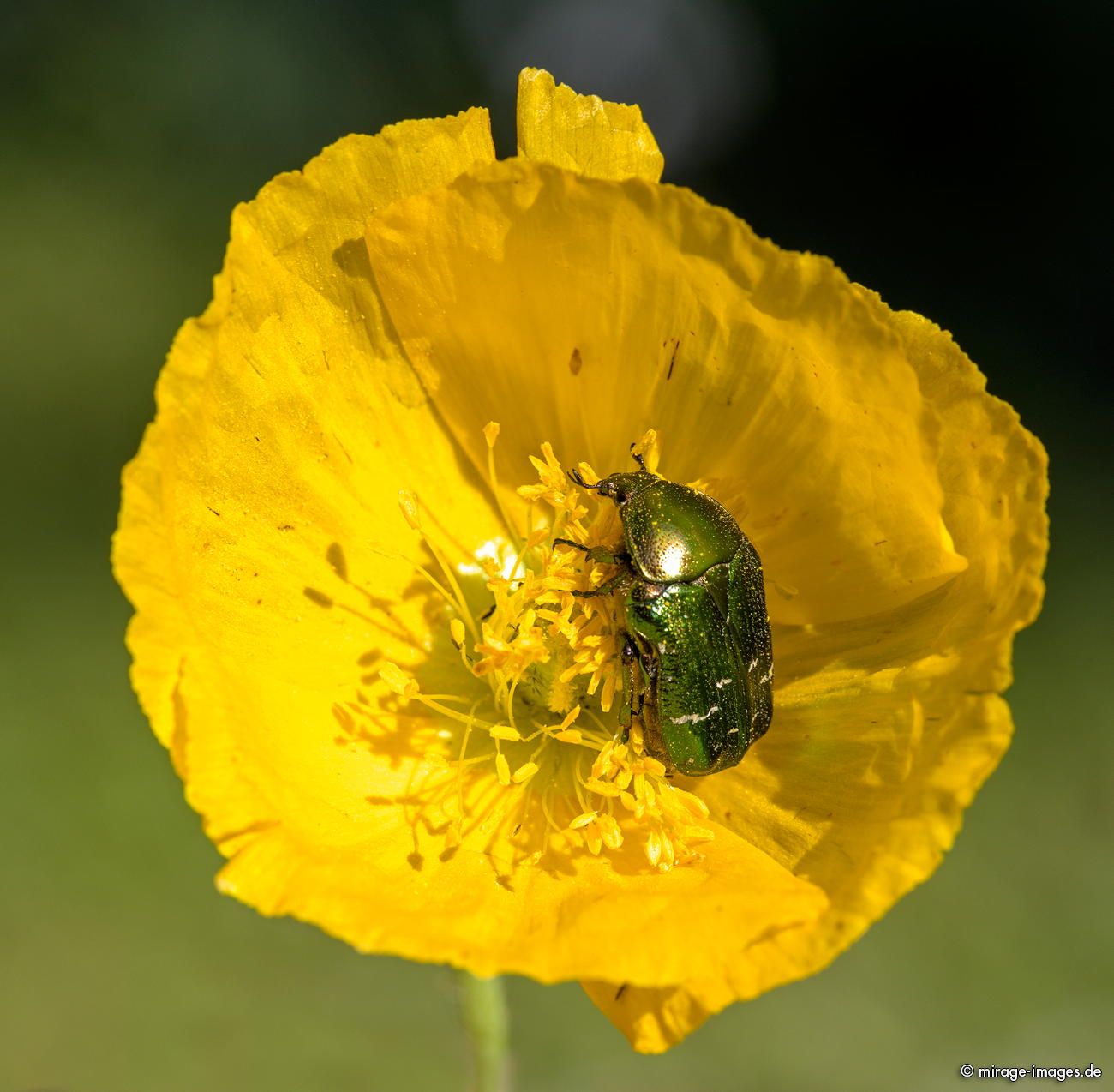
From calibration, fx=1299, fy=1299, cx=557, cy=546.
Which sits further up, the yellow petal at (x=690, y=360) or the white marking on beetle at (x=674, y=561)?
the yellow petal at (x=690, y=360)

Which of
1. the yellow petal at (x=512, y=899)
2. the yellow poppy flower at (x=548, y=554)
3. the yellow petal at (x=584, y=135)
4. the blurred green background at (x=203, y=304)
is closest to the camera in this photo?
the yellow petal at (x=512, y=899)

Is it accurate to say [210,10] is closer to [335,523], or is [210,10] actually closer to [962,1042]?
[335,523]

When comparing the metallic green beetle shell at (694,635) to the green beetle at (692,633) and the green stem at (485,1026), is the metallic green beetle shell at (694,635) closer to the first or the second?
the green beetle at (692,633)

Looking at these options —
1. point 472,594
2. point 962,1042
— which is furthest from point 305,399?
point 962,1042

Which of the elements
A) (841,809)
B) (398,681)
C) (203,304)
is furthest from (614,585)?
(203,304)

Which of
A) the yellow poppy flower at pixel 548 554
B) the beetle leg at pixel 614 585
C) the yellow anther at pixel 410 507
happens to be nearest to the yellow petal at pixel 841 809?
the yellow poppy flower at pixel 548 554

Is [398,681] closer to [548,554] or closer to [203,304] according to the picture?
[548,554]

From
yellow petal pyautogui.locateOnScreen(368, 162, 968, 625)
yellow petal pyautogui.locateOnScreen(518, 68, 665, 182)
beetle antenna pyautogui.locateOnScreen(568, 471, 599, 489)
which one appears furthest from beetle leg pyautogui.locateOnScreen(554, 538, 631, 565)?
yellow petal pyautogui.locateOnScreen(518, 68, 665, 182)

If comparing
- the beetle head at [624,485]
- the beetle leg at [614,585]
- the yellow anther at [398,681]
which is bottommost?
the yellow anther at [398,681]
